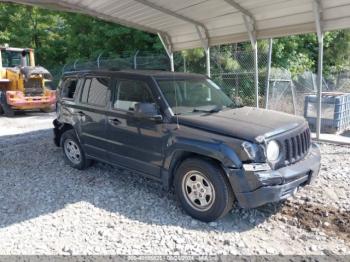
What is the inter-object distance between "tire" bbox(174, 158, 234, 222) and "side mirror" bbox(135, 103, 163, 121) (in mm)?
754

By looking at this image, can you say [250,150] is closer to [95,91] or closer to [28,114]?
[95,91]

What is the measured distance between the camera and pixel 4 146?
834 cm

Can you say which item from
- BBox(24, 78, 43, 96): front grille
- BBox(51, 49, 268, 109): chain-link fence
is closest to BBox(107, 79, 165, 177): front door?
BBox(51, 49, 268, 109): chain-link fence

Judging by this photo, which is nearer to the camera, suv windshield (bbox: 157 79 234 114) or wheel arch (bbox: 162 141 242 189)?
wheel arch (bbox: 162 141 242 189)

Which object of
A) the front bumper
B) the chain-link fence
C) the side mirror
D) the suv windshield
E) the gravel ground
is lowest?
the gravel ground

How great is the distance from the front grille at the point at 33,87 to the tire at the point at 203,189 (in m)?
12.4

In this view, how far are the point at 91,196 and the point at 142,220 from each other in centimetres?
118

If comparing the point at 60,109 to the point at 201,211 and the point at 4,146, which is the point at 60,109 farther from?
the point at 201,211

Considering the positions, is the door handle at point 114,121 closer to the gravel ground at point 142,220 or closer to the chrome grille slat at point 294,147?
the gravel ground at point 142,220

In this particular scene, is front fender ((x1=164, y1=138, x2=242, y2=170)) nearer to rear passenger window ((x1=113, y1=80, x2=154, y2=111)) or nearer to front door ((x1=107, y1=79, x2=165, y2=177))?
front door ((x1=107, y1=79, x2=165, y2=177))

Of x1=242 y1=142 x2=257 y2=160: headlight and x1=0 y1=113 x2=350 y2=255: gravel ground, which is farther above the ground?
x1=242 y1=142 x2=257 y2=160: headlight

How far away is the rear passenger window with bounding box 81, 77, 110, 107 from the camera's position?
5.47m

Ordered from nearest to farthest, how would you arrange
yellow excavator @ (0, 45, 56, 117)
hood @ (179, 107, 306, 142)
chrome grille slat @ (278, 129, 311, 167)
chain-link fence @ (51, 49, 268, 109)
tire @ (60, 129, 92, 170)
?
hood @ (179, 107, 306, 142)
chrome grille slat @ (278, 129, 311, 167)
tire @ (60, 129, 92, 170)
chain-link fence @ (51, 49, 268, 109)
yellow excavator @ (0, 45, 56, 117)

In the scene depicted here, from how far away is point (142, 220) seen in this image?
429 cm
